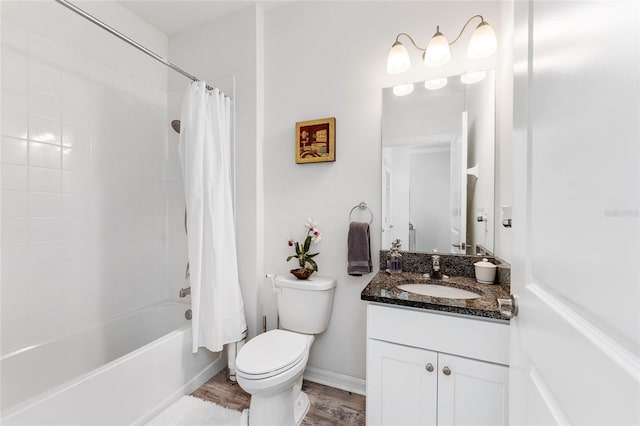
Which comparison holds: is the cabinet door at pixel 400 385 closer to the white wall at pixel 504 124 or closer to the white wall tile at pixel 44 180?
the white wall at pixel 504 124

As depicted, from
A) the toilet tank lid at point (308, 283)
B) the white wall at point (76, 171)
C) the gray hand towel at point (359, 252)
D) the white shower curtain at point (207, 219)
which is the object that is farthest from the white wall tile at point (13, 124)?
the gray hand towel at point (359, 252)

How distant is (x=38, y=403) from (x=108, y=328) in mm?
892

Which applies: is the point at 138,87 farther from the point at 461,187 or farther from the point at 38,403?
the point at 461,187

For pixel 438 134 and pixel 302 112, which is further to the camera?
pixel 302 112

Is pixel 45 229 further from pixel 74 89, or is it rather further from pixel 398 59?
pixel 398 59

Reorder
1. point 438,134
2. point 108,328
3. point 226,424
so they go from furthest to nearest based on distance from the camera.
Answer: point 108,328, point 438,134, point 226,424

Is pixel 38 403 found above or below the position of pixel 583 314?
below

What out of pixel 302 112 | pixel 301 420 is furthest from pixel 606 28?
pixel 301 420

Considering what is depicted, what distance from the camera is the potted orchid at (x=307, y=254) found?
1.84 metres

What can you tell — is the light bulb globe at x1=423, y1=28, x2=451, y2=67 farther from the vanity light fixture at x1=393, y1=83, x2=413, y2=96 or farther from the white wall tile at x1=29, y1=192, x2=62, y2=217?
the white wall tile at x1=29, y1=192, x2=62, y2=217

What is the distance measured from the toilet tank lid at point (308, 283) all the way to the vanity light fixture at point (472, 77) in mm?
1420

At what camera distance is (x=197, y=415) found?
1.60 metres

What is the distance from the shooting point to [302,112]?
6.51 ft

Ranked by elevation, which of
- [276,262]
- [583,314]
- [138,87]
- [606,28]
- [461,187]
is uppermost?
[138,87]
